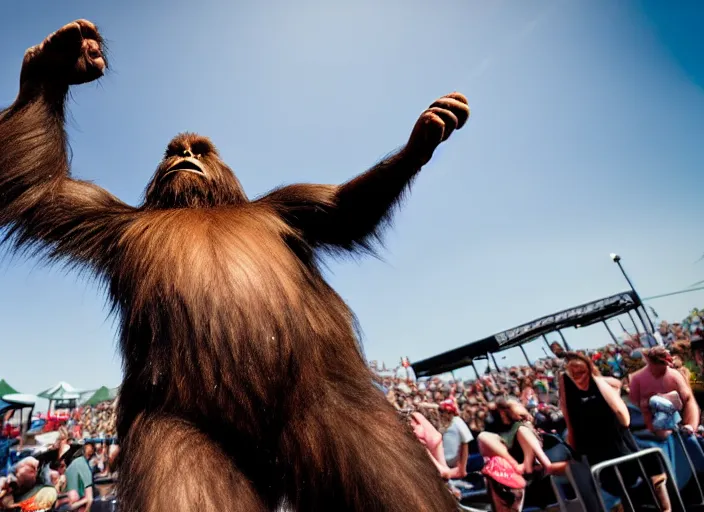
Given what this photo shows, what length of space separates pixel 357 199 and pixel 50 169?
1509 millimetres

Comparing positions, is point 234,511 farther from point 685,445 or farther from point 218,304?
point 685,445

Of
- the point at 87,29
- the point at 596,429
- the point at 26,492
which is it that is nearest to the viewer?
the point at 87,29

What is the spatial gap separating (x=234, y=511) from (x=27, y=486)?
23.7ft

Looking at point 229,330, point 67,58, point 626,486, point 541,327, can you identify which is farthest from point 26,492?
point 541,327

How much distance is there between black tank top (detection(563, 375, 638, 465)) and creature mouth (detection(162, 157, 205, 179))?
15.9ft

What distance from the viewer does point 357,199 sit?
7.74ft

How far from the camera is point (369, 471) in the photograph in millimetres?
1674

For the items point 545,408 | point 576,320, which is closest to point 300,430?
point 545,408

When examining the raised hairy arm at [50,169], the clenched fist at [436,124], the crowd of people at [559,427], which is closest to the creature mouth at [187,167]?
the raised hairy arm at [50,169]

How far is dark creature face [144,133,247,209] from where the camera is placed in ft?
7.97

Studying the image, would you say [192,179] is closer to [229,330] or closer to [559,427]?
[229,330]

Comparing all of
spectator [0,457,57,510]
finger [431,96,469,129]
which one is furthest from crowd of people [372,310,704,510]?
spectator [0,457,57,510]

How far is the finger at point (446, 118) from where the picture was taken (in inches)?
82.3

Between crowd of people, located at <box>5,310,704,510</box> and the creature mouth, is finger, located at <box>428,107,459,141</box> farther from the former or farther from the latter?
crowd of people, located at <box>5,310,704,510</box>
